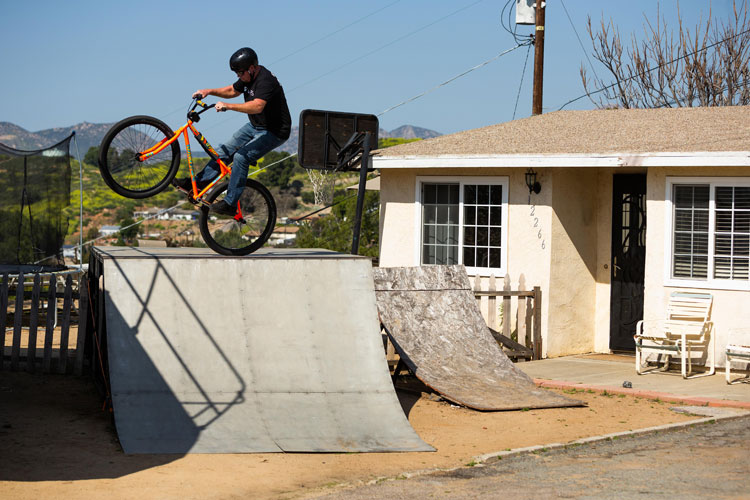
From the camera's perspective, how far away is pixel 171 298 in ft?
29.1

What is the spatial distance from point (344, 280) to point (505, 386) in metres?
2.41

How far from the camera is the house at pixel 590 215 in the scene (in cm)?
→ 1232

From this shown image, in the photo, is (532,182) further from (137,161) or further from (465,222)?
(137,161)

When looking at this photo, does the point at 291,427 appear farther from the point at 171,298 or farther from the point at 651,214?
the point at 651,214

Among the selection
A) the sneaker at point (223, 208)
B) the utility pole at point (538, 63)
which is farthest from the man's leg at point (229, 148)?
the utility pole at point (538, 63)

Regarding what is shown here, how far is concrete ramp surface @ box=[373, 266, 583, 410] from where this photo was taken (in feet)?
32.8

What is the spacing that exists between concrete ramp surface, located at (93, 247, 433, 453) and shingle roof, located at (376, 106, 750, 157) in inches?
202

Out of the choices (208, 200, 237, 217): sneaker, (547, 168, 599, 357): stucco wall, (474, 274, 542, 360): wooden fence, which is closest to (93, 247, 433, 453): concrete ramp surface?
(208, 200, 237, 217): sneaker

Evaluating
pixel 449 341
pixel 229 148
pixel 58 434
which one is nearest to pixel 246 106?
pixel 229 148

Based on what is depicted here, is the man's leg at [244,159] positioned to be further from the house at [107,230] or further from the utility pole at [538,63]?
the house at [107,230]

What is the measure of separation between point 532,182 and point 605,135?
143 centimetres

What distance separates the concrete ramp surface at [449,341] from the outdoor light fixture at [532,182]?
250cm

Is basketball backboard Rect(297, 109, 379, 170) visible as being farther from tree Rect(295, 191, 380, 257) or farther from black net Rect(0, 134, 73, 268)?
tree Rect(295, 191, 380, 257)

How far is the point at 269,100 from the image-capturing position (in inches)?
348
